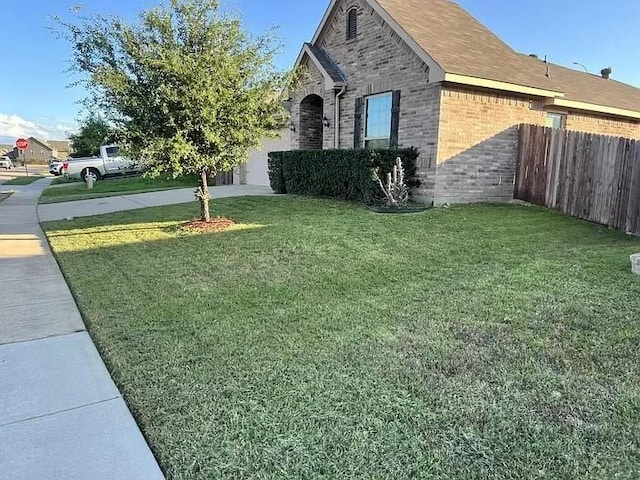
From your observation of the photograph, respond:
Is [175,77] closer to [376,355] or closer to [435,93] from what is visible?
[435,93]

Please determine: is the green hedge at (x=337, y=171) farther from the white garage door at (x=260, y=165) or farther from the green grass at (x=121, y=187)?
the green grass at (x=121, y=187)

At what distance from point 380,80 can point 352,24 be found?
2.31 meters

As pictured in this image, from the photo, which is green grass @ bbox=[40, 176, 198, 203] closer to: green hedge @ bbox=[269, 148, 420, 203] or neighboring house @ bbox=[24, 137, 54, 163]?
green hedge @ bbox=[269, 148, 420, 203]

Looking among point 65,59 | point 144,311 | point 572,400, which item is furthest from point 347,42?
point 572,400

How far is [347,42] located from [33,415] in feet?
40.3

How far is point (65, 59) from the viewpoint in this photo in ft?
26.8

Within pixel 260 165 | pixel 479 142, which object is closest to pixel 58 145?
pixel 260 165

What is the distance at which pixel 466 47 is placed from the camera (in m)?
11.3

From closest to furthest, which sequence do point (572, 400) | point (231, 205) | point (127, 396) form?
1. point (572, 400)
2. point (127, 396)
3. point (231, 205)

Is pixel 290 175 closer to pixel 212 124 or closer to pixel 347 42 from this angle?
pixel 347 42

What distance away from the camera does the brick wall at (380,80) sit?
1027cm

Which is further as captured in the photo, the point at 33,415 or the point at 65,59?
the point at 65,59

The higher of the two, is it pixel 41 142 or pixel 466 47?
pixel 41 142

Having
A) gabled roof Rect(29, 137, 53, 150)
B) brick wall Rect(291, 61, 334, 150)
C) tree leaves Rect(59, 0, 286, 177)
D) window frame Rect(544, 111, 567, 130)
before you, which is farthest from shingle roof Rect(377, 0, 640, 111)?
gabled roof Rect(29, 137, 53, 150)
